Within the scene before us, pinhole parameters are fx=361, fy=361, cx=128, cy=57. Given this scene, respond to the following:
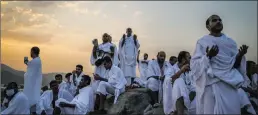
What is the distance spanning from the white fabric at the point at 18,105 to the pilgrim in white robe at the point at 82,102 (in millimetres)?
1121

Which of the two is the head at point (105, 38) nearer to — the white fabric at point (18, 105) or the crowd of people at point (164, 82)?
the crowd of people at point (164, 82)

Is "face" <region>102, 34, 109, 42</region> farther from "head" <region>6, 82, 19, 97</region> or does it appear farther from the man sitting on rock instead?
"head" <region>6, 82, 19, 97</region>

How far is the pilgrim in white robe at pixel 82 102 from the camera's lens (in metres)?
11.0

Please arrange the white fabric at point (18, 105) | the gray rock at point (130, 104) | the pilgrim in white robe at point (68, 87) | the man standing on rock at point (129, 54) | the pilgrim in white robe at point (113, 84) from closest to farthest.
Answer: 1. the white fabric at point (18, 105)
2. the gray rock at point (130, 104)
3. the pilgrim in white robe at point (113, 84)
4. the pilgrim in white robe at point (68, 87)
5. the man standing on rock at point (129, 54)

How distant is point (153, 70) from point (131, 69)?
3844 millimetres

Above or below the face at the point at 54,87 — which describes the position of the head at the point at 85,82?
above

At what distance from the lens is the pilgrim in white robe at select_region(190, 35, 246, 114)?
6.35 meters

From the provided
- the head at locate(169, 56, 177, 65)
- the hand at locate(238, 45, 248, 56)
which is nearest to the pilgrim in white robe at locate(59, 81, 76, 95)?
the head at locate(169, 56, 177, 65)

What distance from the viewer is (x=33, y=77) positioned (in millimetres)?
11234

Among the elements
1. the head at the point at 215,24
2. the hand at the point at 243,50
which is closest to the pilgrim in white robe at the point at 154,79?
the head at the point at 215,24

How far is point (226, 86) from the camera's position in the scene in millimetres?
6445

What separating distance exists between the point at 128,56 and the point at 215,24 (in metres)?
9.12

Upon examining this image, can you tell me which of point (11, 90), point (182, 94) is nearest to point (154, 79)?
point (182, 94)

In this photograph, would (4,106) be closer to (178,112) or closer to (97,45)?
(97,45)
